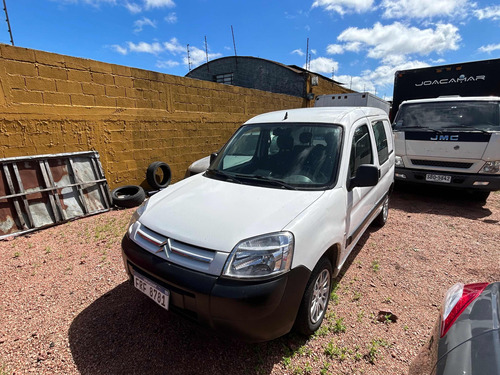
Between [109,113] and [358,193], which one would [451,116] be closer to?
[358,193]

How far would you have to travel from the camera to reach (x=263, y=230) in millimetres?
1710

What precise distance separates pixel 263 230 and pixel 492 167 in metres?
5.40

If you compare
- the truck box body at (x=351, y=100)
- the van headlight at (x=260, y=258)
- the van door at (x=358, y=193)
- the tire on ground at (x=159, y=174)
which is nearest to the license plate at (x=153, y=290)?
the van headlight at (x=260, y=258)

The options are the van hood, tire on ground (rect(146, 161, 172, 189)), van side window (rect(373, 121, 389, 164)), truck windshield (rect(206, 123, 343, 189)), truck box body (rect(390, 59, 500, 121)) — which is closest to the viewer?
the van hood

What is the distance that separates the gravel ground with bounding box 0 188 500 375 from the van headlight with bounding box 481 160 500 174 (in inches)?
56.4

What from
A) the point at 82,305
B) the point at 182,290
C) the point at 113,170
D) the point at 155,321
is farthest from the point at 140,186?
the point at 182,290

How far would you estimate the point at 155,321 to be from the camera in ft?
7.45

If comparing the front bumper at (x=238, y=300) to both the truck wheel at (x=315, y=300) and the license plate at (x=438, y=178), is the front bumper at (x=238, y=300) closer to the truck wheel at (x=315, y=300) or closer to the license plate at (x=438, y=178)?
the truck wheel at (x=315, y=300)

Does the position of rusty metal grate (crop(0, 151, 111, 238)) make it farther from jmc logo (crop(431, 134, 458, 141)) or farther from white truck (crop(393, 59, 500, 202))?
jmc logo (crop(431, 134, 458, 141))

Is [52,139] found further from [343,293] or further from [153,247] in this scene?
[343,293]

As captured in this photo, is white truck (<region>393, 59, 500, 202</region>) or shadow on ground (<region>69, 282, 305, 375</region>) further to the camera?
white truck (<region>393, 59, 500, 202</region>)

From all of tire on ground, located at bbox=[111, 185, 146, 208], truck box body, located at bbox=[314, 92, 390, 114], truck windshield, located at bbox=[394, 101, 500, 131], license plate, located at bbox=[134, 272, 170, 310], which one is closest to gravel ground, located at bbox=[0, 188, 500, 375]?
license plate, located at bbox=[134, 272, 170, 310]

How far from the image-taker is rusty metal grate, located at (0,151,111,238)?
12.7 ft

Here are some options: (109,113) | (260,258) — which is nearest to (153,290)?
(260,258)
